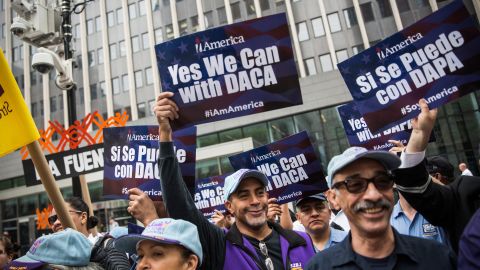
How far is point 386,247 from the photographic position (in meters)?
1.99

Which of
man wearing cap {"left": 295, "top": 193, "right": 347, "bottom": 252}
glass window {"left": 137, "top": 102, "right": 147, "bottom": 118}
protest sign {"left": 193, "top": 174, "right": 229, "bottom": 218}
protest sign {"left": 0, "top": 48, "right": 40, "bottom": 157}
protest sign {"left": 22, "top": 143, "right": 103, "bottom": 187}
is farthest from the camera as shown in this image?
glass window {"left": 137, "top": 102, "right": 147, "bottom": 118}

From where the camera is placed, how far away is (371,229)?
6.50 ft

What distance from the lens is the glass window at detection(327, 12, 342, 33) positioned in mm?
24266

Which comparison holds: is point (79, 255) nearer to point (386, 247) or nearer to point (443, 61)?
point (386, 247)

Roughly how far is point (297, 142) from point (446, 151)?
63.8ft

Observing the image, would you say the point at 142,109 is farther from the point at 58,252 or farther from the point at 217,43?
the point at 58,252

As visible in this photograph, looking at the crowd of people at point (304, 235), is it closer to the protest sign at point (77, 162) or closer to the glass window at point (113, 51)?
the protest sign at point (77, 162)

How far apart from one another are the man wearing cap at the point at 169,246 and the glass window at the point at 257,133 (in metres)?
19.8

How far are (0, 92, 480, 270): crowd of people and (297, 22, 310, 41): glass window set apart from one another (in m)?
22.4

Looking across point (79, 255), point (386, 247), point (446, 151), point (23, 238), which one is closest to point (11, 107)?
point (79, 255)

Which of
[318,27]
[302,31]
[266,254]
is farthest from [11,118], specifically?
[318,27]

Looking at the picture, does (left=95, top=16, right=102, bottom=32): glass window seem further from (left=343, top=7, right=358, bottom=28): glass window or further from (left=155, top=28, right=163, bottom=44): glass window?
(left=343, top=7, right=358, bottom=28): glass window

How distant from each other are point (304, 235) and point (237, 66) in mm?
1604

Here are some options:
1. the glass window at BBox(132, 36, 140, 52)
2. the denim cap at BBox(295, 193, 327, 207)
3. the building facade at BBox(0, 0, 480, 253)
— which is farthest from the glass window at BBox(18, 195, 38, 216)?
the denim cap at BBox(295, 193, 327, 207)
